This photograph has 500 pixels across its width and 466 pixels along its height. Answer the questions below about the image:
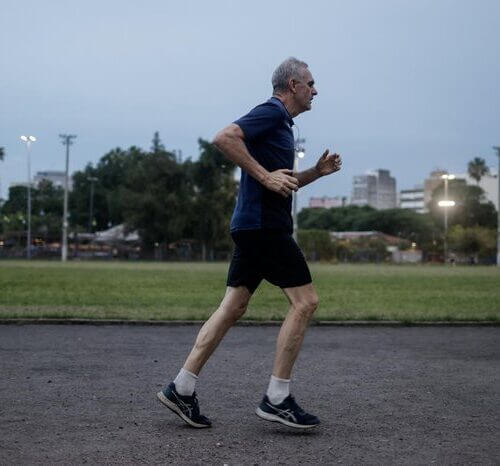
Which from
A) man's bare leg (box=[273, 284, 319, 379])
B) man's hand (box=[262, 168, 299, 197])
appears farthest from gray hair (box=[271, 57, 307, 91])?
man's bare leg (box=[273, 284, 319, 379])

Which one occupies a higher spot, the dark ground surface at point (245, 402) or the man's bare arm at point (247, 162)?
the man's bare arm at point (247, 162)

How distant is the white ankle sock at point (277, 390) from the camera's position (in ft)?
13.5

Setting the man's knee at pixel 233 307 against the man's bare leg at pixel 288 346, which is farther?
the man's knee at pixel 233 307

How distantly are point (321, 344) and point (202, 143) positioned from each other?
7788 cm

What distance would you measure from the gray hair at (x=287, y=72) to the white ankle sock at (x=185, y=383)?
169 centimetres

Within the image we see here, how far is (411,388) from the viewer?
5348 millimetres

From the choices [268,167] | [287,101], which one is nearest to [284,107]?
[287,101]

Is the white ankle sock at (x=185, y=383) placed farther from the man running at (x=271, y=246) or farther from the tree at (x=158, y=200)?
the tree at (x=158, y=200)

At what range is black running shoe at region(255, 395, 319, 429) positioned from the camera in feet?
13.2

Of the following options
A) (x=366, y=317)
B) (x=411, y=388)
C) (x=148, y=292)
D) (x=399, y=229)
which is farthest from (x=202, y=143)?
(x=411, y=388)

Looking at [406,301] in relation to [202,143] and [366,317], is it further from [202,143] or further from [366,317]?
[202,143]

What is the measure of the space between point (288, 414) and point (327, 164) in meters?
1.56

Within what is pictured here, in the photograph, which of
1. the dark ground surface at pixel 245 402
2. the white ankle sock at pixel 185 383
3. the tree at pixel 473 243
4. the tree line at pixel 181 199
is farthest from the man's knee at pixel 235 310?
the tree at pixel 473 243

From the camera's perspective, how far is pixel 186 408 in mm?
4109
